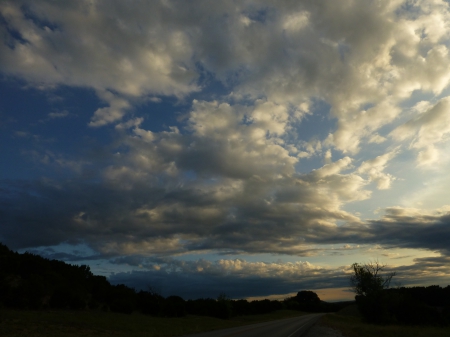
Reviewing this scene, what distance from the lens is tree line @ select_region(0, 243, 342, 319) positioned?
→ 3809 cm

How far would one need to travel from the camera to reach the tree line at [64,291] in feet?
125

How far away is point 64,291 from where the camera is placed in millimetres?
44062

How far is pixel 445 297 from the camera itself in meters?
114

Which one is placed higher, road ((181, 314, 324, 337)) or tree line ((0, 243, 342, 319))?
tree line ((0, 243, 342, 319))

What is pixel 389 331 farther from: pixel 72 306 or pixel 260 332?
pixel 72 306

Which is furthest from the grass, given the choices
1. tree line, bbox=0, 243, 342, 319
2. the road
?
tree line, bbox=0, 243, 342, 319

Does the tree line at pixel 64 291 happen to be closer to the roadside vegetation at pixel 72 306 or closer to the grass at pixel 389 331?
the roadside vegetation at pixel 72 306

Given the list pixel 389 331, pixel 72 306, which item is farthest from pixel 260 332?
pixel 72 306

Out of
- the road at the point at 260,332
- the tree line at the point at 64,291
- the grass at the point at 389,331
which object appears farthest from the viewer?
the tree line at the point at 64,291

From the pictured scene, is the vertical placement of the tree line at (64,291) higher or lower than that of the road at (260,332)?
higher

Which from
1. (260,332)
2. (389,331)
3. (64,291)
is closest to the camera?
(260,332)

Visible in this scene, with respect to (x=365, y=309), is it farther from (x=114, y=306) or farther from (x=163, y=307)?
(x=114, y=306)

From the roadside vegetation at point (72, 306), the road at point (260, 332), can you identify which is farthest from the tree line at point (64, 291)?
the road at point (260, 332)

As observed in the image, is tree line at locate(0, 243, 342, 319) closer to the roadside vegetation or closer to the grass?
the roadside vegetation
